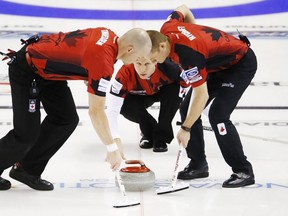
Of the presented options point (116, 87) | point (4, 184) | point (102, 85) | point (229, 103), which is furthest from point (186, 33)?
point (4, 184)

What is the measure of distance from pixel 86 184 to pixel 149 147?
4.09 ft

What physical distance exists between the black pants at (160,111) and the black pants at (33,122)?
1.36m

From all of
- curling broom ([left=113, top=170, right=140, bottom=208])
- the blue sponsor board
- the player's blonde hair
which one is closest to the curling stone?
curling broom ([left=113, top=170, right=140, bottom=208])

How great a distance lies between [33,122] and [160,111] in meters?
1.74

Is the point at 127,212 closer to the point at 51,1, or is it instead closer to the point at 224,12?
the point at 224,12

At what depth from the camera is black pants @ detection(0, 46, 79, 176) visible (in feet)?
15.7

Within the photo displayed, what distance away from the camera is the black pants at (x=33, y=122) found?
4781 mm

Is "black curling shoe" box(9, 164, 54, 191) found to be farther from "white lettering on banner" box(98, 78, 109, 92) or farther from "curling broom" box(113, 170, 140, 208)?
"white lettering on banner" box(98, 78, 109, 92)

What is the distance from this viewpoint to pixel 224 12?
11.0 metres

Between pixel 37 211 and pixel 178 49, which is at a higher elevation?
pixel 178 49

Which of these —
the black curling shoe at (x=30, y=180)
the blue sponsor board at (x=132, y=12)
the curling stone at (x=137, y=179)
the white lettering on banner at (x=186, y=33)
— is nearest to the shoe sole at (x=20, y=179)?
the black curling shoe at (x=30, y=180)

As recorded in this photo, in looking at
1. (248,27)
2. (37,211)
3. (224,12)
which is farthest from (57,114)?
(224,12)

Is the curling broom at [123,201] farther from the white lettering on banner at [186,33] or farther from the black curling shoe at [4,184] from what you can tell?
the white lettering on banner at [186,33]

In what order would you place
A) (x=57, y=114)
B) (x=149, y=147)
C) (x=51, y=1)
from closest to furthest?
(x=57, y=114)
(x=149, y=147)
(x=51, y=1)
